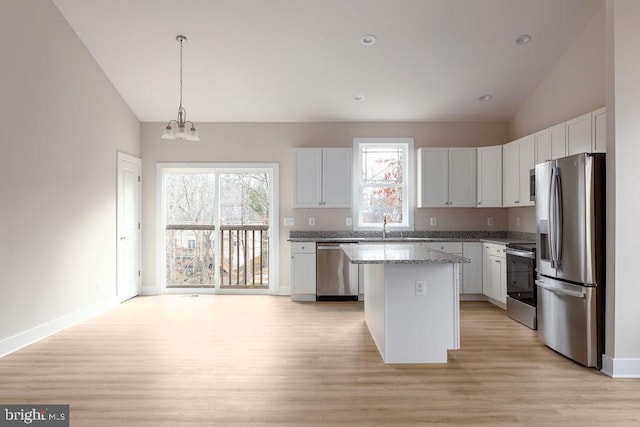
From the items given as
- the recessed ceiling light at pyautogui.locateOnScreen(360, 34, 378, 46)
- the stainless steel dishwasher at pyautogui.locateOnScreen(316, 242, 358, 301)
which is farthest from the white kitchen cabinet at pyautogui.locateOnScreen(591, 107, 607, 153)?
the stainless steel dishwasher at pyautogui.locateOnScreen(316, 242, 358, 301)

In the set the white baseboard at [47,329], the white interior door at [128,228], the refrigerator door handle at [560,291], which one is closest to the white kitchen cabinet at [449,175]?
the refrigerator door handle at [560,291]

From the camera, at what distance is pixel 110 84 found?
17.1 feet

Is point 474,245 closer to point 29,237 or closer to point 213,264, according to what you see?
point 213,264

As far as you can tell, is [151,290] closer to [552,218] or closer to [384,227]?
[384,227]

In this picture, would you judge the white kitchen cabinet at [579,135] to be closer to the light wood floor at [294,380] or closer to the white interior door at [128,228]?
the light wood floor at [294,380]

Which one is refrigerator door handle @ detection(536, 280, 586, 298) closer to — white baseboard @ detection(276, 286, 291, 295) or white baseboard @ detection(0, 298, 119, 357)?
white baseboard @ detection(276, 286, 291, 295)

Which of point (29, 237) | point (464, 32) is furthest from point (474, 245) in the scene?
point (29, 237)

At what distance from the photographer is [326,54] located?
15.1 feet

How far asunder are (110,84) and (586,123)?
571cm

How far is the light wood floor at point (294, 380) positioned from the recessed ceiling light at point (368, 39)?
3201 millimetres

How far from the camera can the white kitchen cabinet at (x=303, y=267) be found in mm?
5617

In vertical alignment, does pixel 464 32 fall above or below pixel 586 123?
above

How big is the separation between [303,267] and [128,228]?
2651mm

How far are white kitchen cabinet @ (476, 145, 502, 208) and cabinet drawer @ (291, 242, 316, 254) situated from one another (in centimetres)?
255
